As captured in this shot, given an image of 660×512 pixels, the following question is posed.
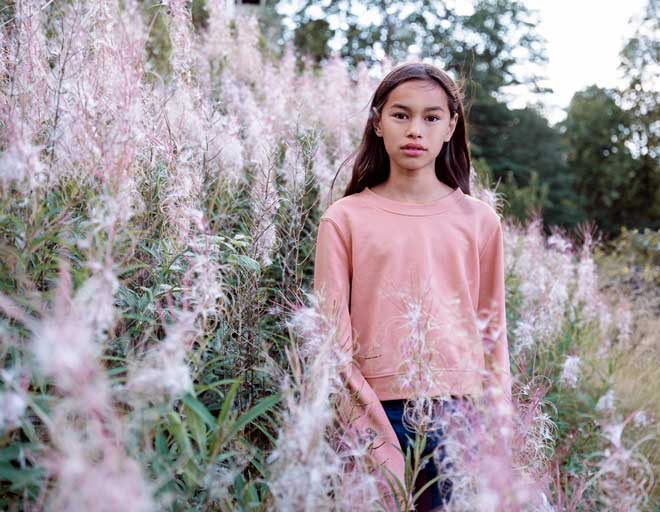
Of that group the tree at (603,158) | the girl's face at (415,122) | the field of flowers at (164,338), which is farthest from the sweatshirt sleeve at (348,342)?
the tree at (603,158)

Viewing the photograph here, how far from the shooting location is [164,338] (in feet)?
6.75

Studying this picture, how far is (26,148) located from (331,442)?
3.56ft

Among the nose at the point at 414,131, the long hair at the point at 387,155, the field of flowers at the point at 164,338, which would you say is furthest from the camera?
the long hair at the point at 387,155

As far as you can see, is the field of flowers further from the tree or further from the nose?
the tree

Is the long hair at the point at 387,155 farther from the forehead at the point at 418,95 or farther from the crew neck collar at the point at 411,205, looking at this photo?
the crew neck collar at the point at 411,205

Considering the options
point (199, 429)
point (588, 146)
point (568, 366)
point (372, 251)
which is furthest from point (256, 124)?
point (588, 146)

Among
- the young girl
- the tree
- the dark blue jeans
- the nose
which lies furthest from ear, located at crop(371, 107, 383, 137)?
the tree

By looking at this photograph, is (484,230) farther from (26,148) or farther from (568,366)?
(26,148)

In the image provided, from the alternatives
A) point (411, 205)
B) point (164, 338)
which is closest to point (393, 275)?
point (411, 205)

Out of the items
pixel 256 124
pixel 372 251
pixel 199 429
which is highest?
pixel 256 124

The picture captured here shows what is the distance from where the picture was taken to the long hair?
2455mm

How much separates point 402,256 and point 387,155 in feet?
1.88

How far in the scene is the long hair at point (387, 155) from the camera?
8.05 feet

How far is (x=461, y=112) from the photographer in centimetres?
265
